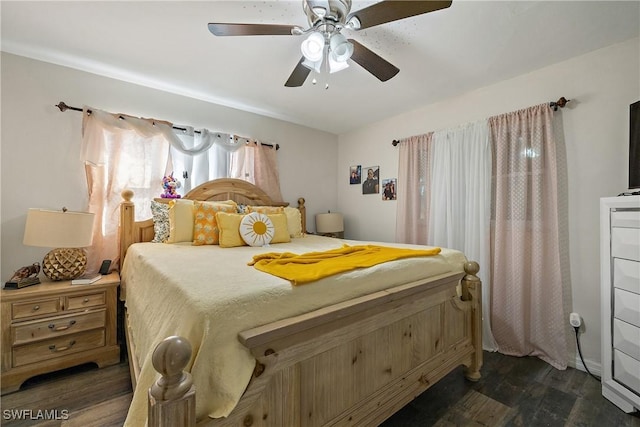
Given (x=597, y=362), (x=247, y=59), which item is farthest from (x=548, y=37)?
(x=597, y=362)

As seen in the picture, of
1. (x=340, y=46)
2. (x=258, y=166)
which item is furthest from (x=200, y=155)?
(x=340, y=46)

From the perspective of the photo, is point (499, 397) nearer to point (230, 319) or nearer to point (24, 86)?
point (230, 319)

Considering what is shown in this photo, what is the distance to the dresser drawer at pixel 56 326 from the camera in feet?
5.73

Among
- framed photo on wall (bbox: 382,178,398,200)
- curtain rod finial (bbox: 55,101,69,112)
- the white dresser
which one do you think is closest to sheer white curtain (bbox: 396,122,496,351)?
framed photo on wall (bbox: 382,178,398,200)

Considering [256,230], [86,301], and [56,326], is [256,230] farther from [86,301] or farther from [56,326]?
[56,326]

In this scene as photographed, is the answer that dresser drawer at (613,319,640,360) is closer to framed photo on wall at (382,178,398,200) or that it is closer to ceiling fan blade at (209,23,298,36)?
framed photo on wall at (382,178,398,200)

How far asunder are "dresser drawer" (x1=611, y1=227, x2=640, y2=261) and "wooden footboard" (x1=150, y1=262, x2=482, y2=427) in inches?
31.3

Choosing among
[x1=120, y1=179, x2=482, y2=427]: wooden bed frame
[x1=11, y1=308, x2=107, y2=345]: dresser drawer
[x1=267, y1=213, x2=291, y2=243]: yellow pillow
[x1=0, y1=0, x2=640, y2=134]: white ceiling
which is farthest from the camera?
[x1=267, y1=213, x2=291, y2=243]: yellow pillow

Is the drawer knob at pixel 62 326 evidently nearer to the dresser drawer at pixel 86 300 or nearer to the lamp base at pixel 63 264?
the dresser drawer at pixel 86 300

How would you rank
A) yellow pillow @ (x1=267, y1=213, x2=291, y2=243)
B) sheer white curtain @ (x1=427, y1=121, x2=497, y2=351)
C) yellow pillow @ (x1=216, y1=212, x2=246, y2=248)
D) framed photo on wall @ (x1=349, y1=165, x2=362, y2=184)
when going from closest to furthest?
yellow pillow @ (x1=216, y1=212, x2=246, y2=248), sheer white curtain @ (x1=427, y1=121, x2=497, y2=351), yellow pillow @ (x1=267, y1=213, x2=291, y2=243), framed photo on wall @ (x1=349, y1=165, x2=362, y2=184)

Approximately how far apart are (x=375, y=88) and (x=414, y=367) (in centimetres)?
237

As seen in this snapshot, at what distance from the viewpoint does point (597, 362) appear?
197 cm

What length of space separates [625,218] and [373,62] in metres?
1.75

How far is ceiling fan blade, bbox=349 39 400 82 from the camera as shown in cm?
170
